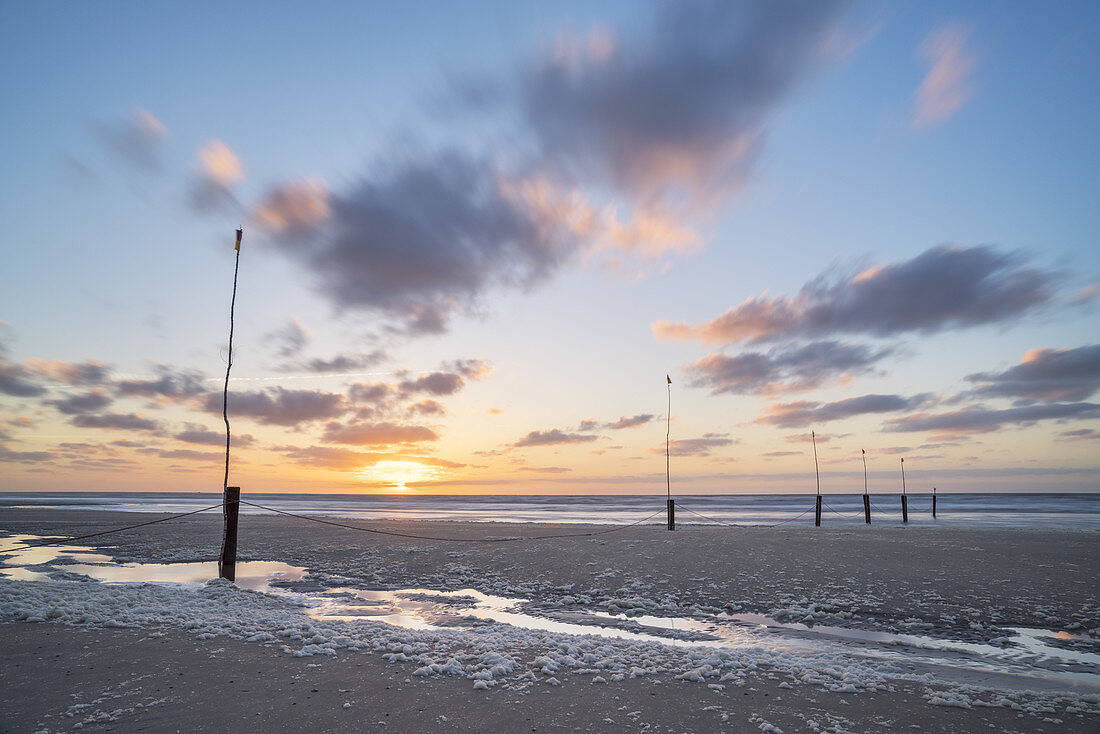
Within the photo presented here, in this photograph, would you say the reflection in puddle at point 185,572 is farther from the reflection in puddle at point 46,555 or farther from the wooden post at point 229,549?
the reflection in puddle at point 46,555

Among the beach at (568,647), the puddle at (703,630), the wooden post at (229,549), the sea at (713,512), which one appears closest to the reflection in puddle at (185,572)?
the puddle at (703,630)

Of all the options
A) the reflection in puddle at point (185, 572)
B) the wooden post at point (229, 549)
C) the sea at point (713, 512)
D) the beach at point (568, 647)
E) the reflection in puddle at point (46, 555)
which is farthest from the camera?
the sea at point (713, 512)

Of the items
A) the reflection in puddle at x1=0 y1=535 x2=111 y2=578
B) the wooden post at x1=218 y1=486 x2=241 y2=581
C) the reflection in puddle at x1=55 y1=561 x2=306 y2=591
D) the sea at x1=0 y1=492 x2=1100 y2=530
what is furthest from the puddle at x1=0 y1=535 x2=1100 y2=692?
the sea at x1=0 y1=492 x2=1100 y2=530

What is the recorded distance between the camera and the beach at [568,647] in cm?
562

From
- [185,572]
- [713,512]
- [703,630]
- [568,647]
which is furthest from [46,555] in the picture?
[713,512]

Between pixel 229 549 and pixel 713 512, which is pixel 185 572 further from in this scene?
pixel 713 512

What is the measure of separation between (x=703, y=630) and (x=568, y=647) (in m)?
3.26

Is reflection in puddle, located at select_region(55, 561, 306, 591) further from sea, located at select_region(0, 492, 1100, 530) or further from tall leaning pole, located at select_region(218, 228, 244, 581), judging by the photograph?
sea, located at select_region(0, 492, 1100, 530)

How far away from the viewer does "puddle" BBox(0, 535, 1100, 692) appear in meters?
7.72

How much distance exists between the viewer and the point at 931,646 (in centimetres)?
877

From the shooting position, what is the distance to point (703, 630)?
32.2ft

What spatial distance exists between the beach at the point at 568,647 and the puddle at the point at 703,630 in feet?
0.22

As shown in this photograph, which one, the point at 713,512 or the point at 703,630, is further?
the point at 713,512

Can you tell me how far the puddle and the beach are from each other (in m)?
0.07
